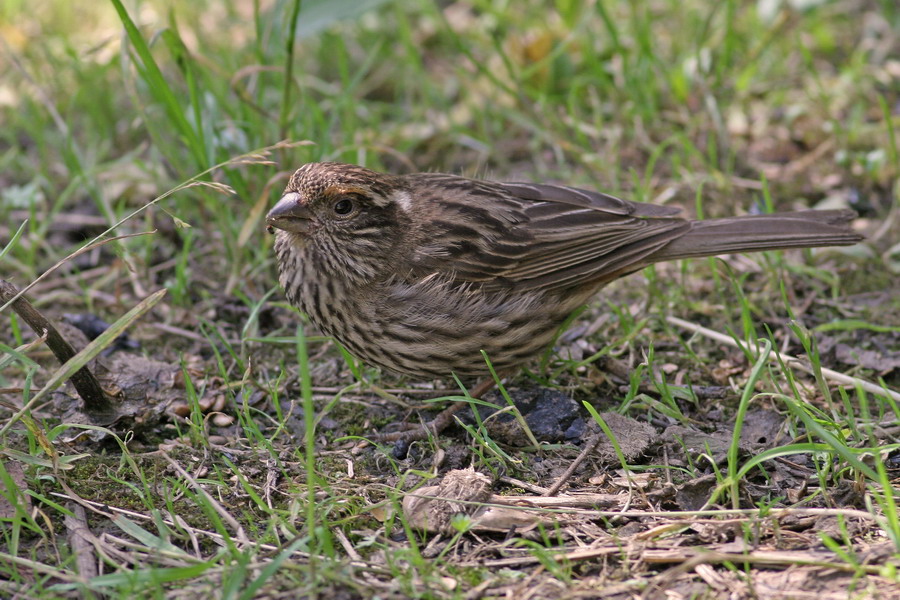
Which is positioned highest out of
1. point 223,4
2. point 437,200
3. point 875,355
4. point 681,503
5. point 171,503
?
point 223,4

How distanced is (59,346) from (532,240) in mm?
2068

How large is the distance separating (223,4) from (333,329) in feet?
→ 13.5

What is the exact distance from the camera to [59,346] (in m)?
3.83

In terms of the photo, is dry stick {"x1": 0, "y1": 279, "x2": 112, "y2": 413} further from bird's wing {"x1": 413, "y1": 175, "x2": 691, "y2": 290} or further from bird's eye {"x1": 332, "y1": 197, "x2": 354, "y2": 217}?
bird's wing {"x1": 413, "y1": 175, "x2": 691, "y2": 290}

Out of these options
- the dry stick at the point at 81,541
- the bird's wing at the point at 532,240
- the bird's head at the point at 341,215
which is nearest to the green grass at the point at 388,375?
the dry stick at the point at 81,541

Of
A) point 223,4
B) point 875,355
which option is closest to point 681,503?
point 875,355

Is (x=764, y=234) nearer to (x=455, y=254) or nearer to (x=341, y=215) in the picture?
(x=455, y=254)

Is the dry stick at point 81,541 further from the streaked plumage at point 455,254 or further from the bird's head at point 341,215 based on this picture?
the bird's head at point 341,215

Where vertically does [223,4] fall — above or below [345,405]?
above

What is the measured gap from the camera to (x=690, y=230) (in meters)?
4.52

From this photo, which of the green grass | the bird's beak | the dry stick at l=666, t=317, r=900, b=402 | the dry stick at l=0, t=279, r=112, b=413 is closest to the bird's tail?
the green grass

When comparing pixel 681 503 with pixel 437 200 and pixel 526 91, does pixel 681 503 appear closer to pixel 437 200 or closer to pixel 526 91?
pixel 437 200

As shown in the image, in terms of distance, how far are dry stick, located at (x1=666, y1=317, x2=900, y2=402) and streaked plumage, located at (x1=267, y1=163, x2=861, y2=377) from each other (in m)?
0.40

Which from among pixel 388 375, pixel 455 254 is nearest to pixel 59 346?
pixel 388 375
